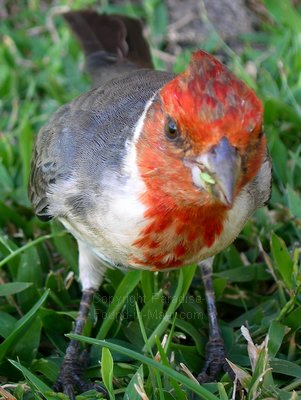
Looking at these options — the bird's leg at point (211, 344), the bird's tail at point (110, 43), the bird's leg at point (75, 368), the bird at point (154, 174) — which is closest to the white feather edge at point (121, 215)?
the bird at point (154, 174)

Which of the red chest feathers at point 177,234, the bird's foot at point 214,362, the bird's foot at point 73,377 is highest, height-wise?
the red chest feathers at point 177,234

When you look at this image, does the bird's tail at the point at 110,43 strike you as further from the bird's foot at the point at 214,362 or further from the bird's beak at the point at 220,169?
the bird's beak at the point at 220,169

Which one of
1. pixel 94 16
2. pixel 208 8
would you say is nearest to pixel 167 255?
pixel 94 16

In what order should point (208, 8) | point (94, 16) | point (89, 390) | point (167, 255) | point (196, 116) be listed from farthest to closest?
point (208, 8), point (94, 16), point (89, 390), point (167, 255), point (196, 116)

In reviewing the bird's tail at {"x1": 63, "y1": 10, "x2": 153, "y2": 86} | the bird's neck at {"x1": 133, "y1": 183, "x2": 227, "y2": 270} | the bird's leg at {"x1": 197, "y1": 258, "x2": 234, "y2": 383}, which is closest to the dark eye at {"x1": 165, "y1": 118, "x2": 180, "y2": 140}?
the bird's neck at {"x1": 133, "y1": 183, "x2": 227, "y2": 270}

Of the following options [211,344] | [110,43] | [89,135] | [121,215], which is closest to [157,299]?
[211,344]

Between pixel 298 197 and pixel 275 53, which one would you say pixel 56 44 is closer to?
pixel 275 53
